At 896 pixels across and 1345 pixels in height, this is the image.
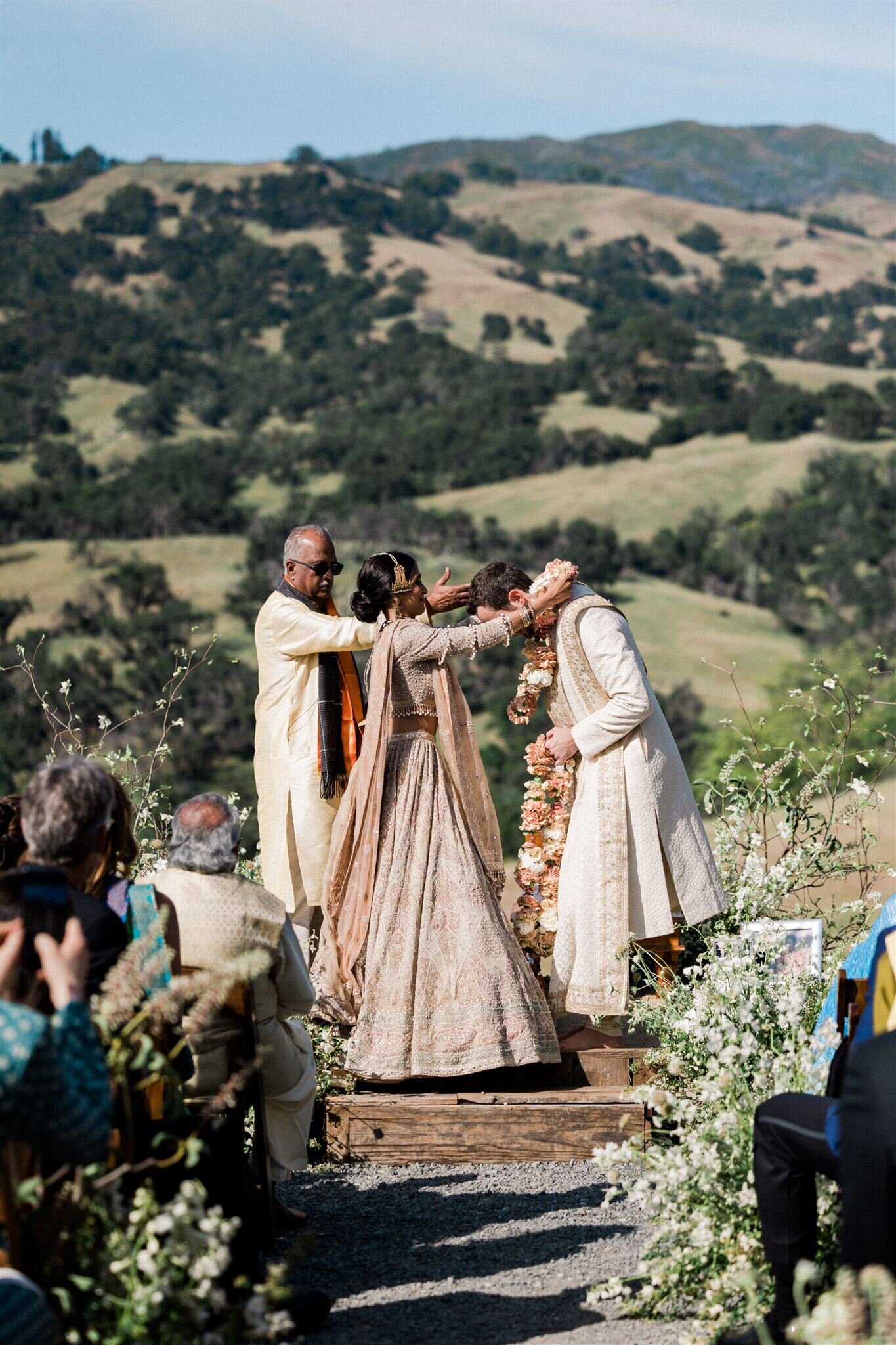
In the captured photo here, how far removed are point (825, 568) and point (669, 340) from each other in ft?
81.3

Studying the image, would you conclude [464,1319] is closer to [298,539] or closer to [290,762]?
[290,762]

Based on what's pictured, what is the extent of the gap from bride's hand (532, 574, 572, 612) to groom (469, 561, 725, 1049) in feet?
0.15

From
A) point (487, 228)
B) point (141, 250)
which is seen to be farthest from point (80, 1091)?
point (487, 228)

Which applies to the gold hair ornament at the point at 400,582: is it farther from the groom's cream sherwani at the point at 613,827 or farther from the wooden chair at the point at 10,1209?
the wooden chair at the point at 10,1209

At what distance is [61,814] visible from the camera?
283cm

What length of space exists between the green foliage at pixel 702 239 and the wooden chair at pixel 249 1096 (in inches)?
3936

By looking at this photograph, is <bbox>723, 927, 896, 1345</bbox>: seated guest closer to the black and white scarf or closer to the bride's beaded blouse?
the bride's beaded blouse

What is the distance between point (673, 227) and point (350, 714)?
103 metres

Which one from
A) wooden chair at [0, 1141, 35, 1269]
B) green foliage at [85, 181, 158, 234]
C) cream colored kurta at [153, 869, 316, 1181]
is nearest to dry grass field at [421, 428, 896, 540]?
cream colored kurta at [153, 869, 316, 1181]

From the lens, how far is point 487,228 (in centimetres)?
9419

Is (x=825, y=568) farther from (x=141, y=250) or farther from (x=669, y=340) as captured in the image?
(x=141, y=250)

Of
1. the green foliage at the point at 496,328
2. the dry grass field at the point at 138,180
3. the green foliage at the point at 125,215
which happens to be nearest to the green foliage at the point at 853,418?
the green foliage at the point at 496,328

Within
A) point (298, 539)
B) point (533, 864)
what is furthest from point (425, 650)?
point (298, 539)

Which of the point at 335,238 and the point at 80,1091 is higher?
the point at 335,238
